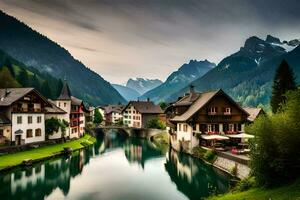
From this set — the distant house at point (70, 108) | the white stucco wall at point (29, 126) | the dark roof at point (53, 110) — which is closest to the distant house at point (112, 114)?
the distant house at point (70, 108)

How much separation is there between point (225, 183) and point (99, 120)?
391 feet

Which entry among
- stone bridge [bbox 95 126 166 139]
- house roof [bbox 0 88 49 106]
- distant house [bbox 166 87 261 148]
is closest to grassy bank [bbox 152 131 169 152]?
stone bridge [bbox 95 126 166 139]

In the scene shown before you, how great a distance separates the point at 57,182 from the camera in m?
43.9

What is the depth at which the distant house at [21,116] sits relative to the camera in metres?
61.7

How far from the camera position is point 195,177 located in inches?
1801

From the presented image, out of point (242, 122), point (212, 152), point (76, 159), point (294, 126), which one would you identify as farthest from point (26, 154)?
point (294, 126)

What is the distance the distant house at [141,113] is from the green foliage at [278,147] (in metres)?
103

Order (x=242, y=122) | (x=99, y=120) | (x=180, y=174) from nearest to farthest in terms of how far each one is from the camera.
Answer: (x=180, y=174) < (x=242, y=122) < (x=99, y=120)

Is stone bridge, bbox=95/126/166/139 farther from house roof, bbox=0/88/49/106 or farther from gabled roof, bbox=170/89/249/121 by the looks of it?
house roof, bbox=0/88/49/106

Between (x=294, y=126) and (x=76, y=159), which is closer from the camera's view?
(x=294, y=126)

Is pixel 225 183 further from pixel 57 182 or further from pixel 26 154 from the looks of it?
pixel 26 154

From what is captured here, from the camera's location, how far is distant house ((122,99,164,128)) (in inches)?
5226

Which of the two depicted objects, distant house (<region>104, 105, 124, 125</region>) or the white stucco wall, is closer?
the white stucco wall

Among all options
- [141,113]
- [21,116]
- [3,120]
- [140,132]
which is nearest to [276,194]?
[3,120]
